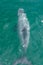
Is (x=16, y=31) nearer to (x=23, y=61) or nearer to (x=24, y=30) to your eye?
(x=24, y=30)

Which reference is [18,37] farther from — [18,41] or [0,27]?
[0,27]

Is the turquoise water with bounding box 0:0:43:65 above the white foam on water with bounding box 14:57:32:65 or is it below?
above

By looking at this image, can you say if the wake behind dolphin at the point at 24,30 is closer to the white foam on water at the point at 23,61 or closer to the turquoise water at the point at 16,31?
the turquoise water at the point at 16,31

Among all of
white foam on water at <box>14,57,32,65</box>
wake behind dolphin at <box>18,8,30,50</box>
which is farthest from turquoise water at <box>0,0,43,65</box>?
white foam on water at <box>14,57,32,65</box>

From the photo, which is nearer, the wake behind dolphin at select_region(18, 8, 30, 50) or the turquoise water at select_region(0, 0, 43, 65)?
the wake behind dolphin at select_region(18, 8, 30, 50)

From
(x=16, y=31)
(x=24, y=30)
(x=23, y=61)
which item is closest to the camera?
(x=23, y=61)

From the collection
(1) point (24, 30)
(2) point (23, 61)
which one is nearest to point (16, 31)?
(1) point (24, 30)

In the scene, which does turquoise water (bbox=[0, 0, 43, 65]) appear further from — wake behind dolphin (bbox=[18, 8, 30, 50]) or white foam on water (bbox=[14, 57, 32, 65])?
white foam on water (bbox=[14, 57, 32, 65])

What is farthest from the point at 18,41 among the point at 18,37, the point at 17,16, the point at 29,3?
the point at 29,3
